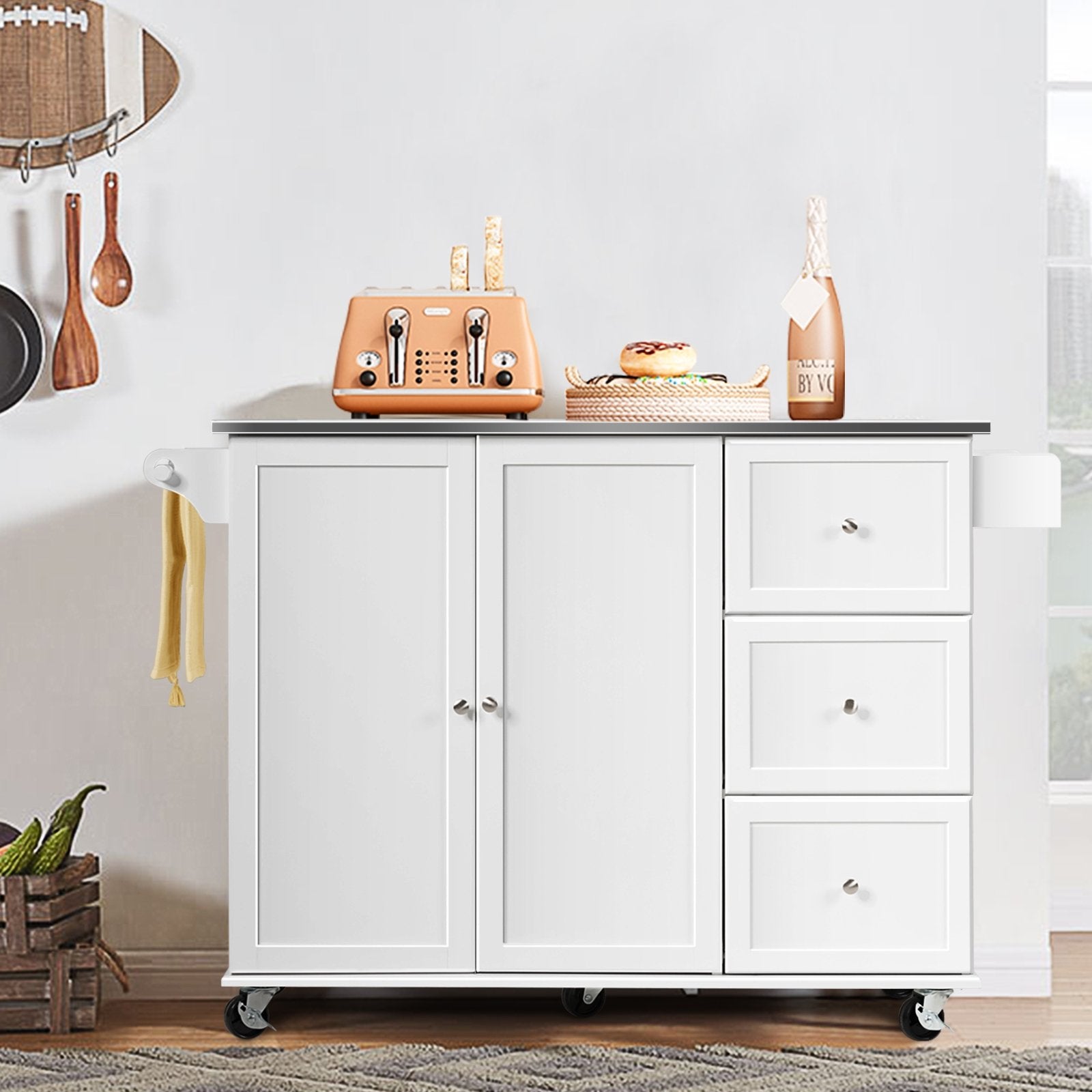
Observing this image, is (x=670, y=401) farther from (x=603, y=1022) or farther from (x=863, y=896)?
(x=603, y=1022)

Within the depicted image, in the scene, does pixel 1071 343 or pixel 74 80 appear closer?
pixel 74 80

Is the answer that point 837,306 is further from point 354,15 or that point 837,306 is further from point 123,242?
point 123,242

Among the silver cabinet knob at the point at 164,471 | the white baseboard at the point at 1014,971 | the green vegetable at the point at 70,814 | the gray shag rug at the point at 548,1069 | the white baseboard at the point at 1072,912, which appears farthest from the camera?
the white baseboard at the point at 1072,912

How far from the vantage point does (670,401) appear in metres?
2.45

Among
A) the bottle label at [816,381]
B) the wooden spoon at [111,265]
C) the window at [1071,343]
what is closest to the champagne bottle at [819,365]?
the bottle label at [816,381]

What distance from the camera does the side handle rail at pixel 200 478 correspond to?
236cm

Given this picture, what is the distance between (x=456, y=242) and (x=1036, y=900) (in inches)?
66.7

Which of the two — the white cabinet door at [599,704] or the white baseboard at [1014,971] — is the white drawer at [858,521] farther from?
the white baseboard at [1014,971]

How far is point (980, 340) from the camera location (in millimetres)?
2816

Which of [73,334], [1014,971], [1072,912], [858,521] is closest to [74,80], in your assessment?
[73,334]

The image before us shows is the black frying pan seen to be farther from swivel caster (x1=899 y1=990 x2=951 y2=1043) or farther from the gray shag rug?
swivel caster (x1=899 y1=990 x2=951 y2=1043)

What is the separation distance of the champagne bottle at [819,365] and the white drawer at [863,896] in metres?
0.66

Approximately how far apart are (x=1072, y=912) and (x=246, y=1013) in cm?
177

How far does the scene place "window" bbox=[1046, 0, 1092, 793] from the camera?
10.4 ft
